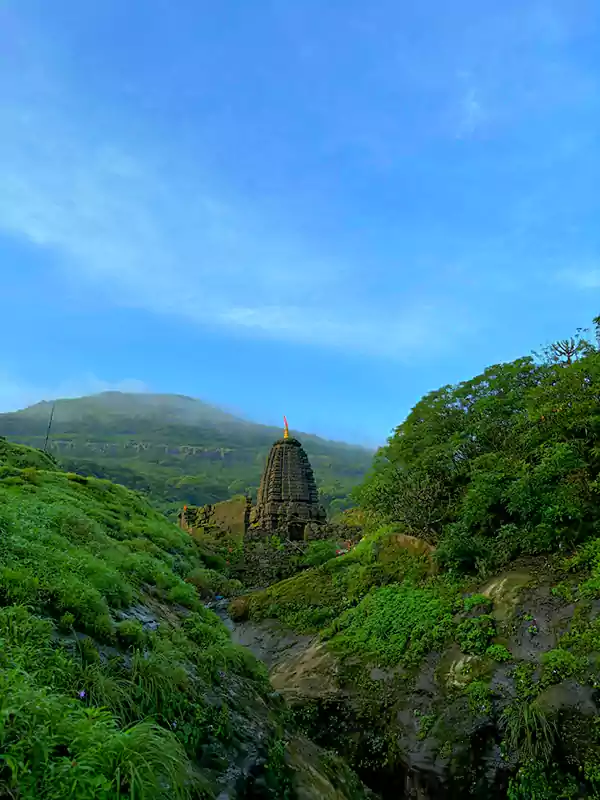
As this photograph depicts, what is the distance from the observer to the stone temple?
3703 cm

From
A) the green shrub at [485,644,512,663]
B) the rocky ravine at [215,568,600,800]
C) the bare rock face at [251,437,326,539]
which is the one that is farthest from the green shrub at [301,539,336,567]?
the green shrub at [485,644,512,663]

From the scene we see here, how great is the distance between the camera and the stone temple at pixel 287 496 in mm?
37031

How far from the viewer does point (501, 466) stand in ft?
51.4

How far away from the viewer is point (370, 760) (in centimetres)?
1040

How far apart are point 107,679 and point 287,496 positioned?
1410 inches

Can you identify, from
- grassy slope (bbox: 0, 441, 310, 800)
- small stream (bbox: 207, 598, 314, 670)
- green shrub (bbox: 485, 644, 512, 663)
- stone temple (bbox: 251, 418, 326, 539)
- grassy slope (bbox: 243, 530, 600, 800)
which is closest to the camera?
grassy slope (bbox: 0, 441, 310, 800)

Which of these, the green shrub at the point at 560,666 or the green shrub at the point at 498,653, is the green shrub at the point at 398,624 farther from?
the green shrub at the point at 560,666

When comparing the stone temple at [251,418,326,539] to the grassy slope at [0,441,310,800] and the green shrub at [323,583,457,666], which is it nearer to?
the green shrub at [323,583,457,666]

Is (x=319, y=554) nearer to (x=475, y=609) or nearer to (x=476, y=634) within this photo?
(x=475, y=609)

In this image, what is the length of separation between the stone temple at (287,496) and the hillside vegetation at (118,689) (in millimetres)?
26016

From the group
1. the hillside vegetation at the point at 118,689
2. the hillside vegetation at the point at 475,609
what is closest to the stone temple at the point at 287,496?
the hillside vegetation at the point at 475,609

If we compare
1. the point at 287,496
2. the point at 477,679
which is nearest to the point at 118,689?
the point at 477,679

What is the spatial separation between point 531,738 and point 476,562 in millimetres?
5593

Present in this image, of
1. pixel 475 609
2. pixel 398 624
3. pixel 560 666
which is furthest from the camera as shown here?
pixel 398 624
